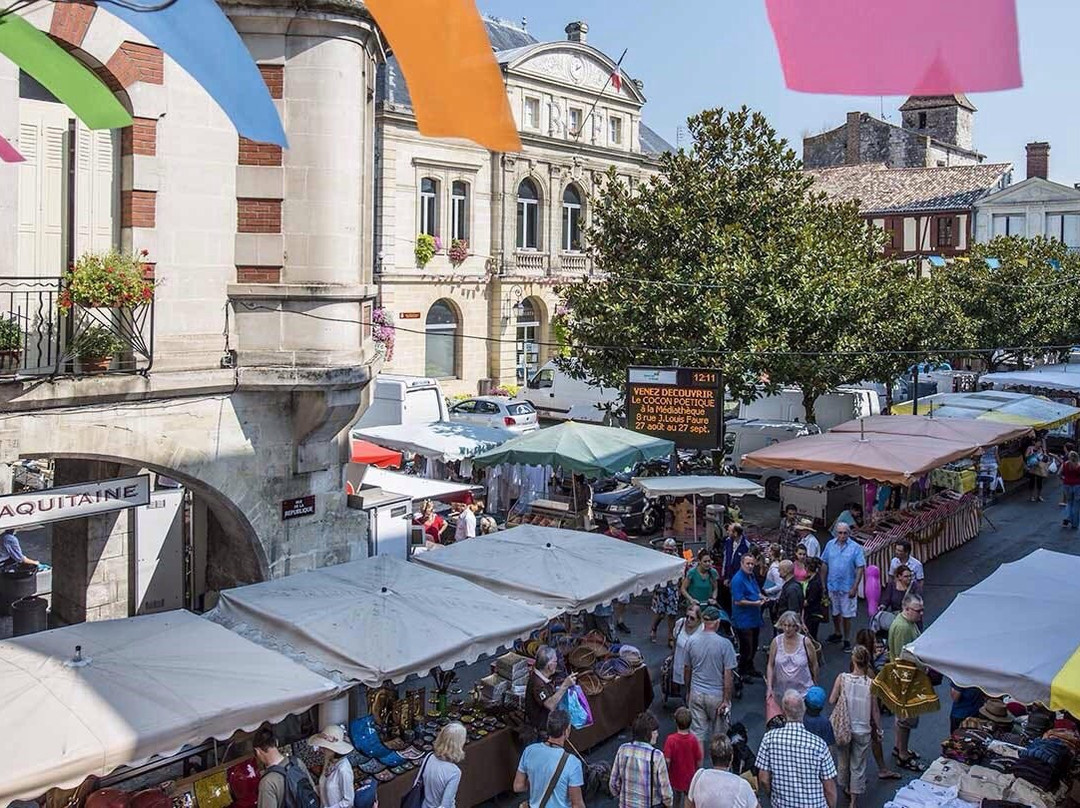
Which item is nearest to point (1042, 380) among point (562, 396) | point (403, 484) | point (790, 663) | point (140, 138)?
point (562, 396)

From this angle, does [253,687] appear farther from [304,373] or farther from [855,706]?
[855,706]

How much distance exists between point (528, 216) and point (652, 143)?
10.6 m

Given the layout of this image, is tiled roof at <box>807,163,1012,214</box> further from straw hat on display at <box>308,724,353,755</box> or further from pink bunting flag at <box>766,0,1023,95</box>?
pink bunting flag at <box>766,0,1023,95</box>

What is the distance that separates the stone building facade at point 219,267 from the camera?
34.6 ft

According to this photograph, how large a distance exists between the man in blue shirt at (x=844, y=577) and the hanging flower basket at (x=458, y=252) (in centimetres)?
2539

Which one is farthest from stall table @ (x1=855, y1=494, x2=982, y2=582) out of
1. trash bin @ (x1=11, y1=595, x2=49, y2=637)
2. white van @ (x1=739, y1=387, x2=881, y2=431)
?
trash bin @ (x1=11, y1=595, x2=49, y2=637)

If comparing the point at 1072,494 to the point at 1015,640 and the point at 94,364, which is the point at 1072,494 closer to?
the point at 1015,640

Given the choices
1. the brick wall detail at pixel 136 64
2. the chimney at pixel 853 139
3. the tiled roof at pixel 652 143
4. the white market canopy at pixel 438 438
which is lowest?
the white market canopy at pixel 438 438

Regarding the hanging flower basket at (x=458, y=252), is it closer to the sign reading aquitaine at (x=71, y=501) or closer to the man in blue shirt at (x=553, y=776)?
the sign reading aquitaine at (x=71, y=501)

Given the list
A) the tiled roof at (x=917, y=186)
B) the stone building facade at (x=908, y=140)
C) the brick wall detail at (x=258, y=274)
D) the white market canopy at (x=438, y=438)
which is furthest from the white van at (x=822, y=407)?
the stone building facade at (x=908, y=140)

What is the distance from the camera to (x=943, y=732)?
12.0m

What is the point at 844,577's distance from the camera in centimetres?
1476

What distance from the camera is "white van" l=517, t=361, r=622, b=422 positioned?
32.3 meters

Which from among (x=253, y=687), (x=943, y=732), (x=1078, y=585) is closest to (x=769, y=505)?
(x=943, y=732)
